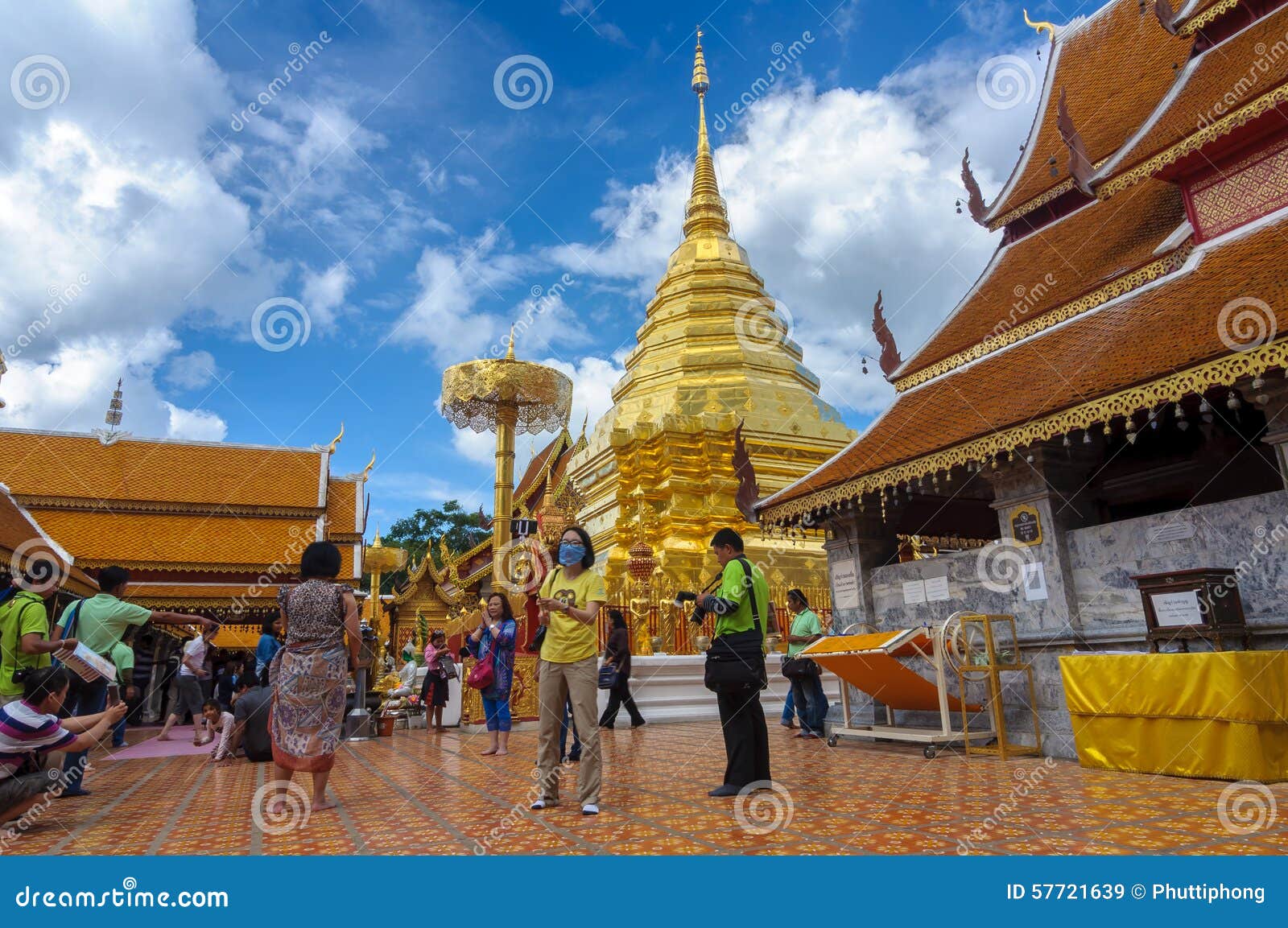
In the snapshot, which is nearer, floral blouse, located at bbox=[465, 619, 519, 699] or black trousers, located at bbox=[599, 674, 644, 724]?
floral blouse, located at bbox=[465, 619, 519, 699]

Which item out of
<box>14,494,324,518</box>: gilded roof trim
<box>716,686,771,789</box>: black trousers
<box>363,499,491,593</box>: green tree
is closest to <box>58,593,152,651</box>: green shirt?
<box>716,686,771,789</box>: black trousers

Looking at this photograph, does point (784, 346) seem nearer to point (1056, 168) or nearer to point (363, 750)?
point (1056, 168)

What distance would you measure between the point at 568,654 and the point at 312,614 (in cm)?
150

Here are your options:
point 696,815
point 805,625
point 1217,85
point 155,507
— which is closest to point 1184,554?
point 805,625

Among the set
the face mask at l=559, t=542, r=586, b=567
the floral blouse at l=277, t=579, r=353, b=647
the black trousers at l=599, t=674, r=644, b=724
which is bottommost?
the black trousers at l=599, t=674, r=644, b=724

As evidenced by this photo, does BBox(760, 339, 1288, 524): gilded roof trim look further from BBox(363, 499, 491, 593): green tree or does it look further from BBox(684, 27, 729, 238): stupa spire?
BBox(363, 499, 491, 593): green tree

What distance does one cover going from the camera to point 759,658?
4727 mm

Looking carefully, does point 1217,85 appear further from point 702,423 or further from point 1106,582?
point 702,423

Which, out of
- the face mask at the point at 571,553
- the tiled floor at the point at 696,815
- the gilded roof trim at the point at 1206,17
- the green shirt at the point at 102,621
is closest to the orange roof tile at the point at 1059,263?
the gilded roof trim at the point at 1206,17

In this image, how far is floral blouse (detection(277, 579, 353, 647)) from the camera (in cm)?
463

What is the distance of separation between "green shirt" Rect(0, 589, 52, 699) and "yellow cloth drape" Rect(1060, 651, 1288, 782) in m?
6.91

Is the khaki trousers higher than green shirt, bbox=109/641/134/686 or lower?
lower

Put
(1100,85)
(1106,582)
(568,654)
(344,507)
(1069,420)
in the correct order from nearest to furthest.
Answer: (568,654), (1069,420), (1106,582), (1100,85), (344,507)

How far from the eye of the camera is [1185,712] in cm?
488
